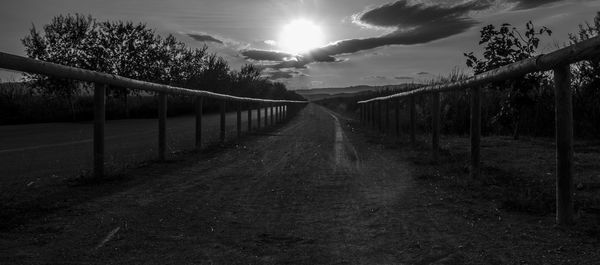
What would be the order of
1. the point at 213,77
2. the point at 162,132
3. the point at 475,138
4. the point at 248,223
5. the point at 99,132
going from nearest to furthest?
1. the point at 248,223
2. the point at 99,132
3. the point at 475,138
4. the point at 162,132
5. the point at 213,77

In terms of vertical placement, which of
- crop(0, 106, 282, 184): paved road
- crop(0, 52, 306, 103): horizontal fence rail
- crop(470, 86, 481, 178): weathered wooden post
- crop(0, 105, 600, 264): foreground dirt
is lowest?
crop(0, 105, 600, 264): foreground dirt

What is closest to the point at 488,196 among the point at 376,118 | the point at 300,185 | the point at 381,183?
the point at 381,183

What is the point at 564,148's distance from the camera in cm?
349

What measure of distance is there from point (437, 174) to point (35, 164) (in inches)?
209

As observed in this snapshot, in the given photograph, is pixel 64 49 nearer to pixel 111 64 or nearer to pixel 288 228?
pixel 111 64

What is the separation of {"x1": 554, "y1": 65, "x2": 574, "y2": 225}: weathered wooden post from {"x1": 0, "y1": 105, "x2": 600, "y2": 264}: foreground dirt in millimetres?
143

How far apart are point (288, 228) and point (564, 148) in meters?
2.00

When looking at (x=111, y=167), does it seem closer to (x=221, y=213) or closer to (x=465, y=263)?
(x=221, y=213)

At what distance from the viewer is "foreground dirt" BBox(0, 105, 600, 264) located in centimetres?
287

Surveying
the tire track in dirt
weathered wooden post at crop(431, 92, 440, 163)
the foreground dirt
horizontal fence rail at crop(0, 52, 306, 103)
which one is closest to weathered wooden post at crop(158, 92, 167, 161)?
horizontal fence rail at crop(0, 52, 306, 103)

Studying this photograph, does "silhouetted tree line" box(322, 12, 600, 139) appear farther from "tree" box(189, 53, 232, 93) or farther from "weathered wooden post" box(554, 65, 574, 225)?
"tree" box(189, 53, 232, 93)

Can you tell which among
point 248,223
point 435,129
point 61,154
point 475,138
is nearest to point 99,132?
point 248,223

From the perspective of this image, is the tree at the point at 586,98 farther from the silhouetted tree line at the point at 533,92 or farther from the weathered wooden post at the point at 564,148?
the weathered wooden post at the point at 564,148

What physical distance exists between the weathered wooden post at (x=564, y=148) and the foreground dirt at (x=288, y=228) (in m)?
0.14
